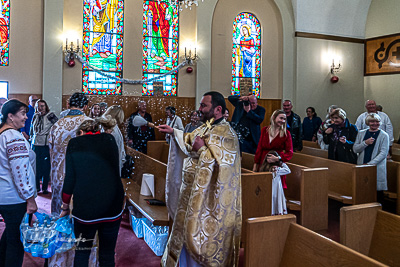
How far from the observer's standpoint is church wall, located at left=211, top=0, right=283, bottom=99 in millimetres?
10648

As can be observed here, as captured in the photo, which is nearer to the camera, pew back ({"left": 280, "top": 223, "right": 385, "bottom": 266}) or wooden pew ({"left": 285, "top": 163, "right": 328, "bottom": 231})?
pew back ({"left": 280, "top": 223, "right": 385, "bottom": 266})

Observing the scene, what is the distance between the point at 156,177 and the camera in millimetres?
4871

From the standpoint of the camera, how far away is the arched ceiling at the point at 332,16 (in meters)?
11.3

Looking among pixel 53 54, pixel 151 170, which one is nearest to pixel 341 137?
pixel 151 170

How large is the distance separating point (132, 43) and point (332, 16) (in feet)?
20.7

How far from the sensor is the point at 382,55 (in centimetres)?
1162

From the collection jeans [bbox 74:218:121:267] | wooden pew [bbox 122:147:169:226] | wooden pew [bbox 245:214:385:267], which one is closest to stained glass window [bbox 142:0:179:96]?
wooden pew [bbox 122:147:169:226]

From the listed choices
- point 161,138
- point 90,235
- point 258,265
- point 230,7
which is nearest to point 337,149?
point 258,265

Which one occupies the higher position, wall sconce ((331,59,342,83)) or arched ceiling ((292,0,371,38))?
arched ceiling ((292,0,371,38))

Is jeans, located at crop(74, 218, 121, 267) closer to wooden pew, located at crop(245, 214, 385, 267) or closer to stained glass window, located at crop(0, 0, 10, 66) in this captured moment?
wooden pew, located at crop(245, 214, 385, 267)

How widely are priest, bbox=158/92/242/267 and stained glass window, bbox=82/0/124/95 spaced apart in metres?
7.09

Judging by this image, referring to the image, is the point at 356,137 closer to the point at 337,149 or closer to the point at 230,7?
the point at 337,149

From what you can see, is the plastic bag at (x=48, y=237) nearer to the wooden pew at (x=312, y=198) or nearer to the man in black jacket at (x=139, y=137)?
the wooden pew at (x=312, y=198)

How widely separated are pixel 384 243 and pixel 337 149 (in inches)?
134
